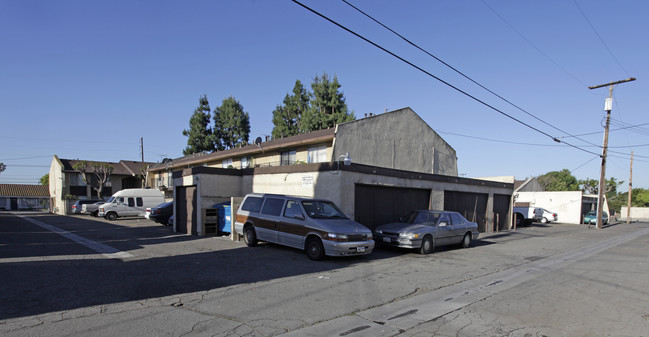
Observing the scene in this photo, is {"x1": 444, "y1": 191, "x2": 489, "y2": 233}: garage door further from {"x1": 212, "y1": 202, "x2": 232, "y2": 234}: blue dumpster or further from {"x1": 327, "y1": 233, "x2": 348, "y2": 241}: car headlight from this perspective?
{"x1": 212, "y1": 202, "x2": 232, "y2": 234}: blue dumpster

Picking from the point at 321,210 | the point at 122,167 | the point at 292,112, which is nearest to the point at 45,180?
the point at 122,167

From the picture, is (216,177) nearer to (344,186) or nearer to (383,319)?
(344,186)

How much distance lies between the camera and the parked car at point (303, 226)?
10.5 m

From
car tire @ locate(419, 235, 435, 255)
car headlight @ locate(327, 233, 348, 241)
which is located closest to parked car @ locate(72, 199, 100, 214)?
car headlight @ locate(327, 233, 348, 241)

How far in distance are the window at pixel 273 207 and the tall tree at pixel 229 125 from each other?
3952 centimetres

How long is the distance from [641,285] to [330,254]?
737 centimetres

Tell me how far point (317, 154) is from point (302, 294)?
1490cm

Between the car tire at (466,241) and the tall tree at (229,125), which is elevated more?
the tall tree at (229,125)

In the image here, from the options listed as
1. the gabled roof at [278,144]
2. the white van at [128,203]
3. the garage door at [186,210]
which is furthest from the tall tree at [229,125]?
the garage door at [186,210]

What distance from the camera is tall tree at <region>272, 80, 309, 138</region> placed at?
1944 inches

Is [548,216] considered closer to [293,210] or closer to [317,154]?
[317,154]

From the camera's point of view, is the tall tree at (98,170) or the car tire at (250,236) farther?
the tall tree at (98,170)

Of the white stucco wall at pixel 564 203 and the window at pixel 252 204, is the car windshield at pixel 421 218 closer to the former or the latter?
the window at pixel 252 204

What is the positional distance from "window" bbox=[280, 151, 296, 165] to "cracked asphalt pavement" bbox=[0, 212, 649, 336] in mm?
11669
